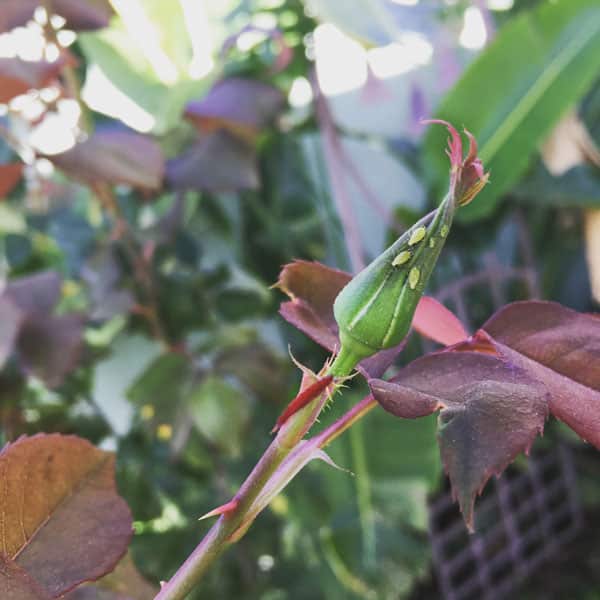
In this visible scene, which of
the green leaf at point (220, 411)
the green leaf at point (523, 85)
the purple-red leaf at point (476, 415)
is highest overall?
the purple-red leaf at point (476, 415)

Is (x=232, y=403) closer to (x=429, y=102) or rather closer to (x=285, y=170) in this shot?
(x=285, y=170)

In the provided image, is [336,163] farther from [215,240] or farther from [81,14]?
[81,14]

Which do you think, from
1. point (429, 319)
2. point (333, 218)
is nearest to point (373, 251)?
point (333, 218)

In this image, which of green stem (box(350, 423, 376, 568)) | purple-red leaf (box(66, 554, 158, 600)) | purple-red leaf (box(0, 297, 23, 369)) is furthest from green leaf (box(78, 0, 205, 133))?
purple-red leaf (box(66, 554, 158, 600))

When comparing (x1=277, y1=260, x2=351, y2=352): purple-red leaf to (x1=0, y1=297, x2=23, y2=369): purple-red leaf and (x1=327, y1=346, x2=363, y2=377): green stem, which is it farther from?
(x1=0, y1=297, x2=23, y2=369): purple-red leaf

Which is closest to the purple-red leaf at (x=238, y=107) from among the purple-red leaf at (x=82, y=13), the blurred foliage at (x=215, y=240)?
the blurred foliage at (x=215, y=240)

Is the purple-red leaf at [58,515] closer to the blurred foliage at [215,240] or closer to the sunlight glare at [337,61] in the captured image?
the blurred foliage at [215,240]

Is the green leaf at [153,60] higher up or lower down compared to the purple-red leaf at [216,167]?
higher up
